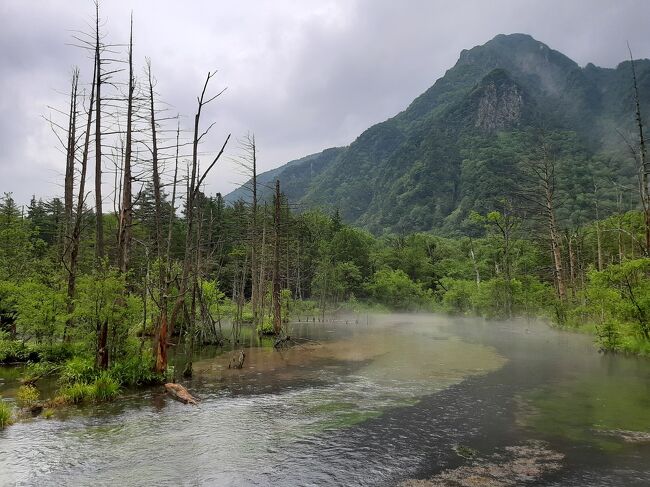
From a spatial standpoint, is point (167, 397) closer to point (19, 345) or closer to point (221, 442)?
point (221, 442)

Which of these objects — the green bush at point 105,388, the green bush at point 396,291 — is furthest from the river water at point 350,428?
the green bush at point 396,291

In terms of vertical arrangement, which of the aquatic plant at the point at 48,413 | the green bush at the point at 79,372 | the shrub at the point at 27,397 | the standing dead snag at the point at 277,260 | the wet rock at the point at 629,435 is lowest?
the wet rock at the point at 629,435

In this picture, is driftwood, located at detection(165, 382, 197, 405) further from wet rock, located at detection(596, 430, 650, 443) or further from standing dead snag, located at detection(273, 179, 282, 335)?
standing dead snag, located at detection(273, 179, 282, 335)

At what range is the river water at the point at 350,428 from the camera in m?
8.82

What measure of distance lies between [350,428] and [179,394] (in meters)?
6.65

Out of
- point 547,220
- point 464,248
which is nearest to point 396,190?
point 464,248

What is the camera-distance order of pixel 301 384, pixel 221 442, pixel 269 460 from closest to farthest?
pixel 269 460 < pixel 221 442 < pixel 301 384

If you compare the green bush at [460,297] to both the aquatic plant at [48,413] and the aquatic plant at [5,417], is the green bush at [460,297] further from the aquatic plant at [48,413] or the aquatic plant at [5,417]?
the aquatic plant at [5,417]

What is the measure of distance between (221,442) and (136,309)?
317 inches

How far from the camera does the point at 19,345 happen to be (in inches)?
853

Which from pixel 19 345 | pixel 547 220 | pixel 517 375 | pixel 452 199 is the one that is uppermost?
pixel 452 199

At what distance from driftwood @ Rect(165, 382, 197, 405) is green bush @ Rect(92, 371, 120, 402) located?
1.74 metres

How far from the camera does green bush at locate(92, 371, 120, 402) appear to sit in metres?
14.6

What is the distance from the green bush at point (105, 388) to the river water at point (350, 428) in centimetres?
54
